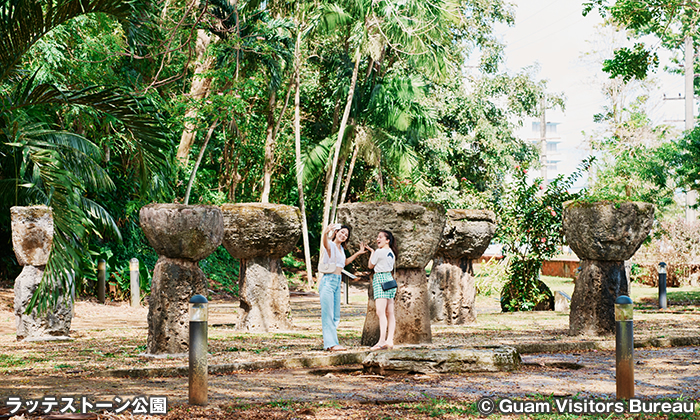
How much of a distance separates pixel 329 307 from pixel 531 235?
838 cm

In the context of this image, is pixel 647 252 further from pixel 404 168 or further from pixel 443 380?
pixel 443 380

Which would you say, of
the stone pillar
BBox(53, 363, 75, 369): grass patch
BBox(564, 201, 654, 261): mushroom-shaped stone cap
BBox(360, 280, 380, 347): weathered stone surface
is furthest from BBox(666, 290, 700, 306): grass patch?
BBox(53, 363, 75, 369): grass patch

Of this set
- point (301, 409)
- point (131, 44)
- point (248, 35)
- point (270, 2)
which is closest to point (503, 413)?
point (301, 409)

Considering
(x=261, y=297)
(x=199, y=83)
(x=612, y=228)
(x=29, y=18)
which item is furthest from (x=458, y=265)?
(x=199, y=83)

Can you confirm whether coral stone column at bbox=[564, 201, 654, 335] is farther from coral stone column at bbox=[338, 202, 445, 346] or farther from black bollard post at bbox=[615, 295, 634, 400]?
black bollard post at bbox=[615, 295, 634, 400]

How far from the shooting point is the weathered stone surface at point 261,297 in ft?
37.8

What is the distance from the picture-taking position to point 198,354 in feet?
18.5

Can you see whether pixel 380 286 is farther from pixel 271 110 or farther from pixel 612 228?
pixel 271 110

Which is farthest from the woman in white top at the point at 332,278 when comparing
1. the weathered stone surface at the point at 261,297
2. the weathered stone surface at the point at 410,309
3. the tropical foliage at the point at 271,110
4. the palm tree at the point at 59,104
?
the weathered stone surface at the point at 261,297

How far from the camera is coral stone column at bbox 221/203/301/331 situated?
11250 millimetres

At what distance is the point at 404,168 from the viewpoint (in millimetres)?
24281

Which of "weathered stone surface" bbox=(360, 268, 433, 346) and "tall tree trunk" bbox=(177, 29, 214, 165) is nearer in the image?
"weathered stone surface" bbox=(360, 268, 433, 346)

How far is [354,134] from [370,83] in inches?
68.9

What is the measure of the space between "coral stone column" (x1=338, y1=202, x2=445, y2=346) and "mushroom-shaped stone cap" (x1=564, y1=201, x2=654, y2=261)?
8.11 feet
